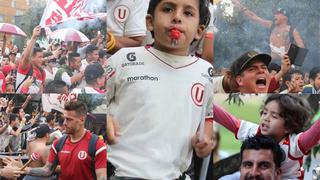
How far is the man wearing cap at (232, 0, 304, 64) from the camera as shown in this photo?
86.9 inches

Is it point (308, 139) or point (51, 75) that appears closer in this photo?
point (308, 139)

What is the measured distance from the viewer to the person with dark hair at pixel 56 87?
7.46 ft

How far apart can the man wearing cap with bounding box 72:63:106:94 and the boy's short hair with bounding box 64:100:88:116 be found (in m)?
0.06

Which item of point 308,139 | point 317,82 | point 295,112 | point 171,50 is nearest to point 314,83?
point 317,82

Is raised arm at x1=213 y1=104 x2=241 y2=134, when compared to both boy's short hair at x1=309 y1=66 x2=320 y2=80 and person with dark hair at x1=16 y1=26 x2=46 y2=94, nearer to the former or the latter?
boy's short hair at x1=309 y1=66 x2=320 y2=80

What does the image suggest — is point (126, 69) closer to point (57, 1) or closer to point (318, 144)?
point (57, 1)

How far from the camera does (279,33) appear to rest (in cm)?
221

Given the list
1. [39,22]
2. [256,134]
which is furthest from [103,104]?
[256,134]

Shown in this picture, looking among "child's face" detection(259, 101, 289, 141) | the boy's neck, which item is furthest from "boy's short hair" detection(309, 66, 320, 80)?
the boy's neck

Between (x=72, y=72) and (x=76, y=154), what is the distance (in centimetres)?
44

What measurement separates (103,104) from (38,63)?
0.45 metres

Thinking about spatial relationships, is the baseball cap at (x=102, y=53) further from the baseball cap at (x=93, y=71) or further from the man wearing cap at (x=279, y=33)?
the man wearing cap at (x=279, y=33)

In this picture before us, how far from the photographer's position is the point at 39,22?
7.51 feet

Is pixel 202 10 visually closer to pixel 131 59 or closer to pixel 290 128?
pixel 131 59
